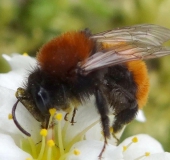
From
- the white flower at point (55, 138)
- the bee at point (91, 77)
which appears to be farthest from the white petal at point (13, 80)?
the bee at point (91, 77)

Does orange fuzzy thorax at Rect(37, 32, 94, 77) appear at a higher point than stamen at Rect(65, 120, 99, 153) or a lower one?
higher

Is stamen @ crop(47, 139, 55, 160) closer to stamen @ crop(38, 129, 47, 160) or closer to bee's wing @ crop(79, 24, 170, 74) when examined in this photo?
stamen @ crop(38, 129, 47, 160)

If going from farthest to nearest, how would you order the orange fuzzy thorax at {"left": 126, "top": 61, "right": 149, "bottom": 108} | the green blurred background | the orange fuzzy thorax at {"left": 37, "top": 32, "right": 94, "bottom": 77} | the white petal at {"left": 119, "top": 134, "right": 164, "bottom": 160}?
the green blurred background, the white petal at {"left": 119, "top": 134, "right": 164, "bottom": 160}, the orange fuzzy thorax at {"left": 126, "top": 61, "right": 149, "bottom": 108}, the orange fuzzy thorax at {"left": 37, "top": 32, "right": 94, "bottom": 77}

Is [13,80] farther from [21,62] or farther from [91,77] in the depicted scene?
[91,77]

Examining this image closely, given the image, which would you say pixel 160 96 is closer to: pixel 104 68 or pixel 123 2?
pixel 123 2

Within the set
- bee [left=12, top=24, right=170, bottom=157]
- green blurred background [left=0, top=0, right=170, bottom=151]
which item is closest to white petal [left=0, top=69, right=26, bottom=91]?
bee [left=12, top=24, right=170, bottom=157]

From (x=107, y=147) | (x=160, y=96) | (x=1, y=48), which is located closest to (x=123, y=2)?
(x=160, y=96)
